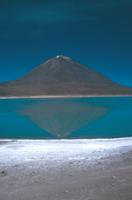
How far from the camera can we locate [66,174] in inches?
287

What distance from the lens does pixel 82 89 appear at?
607ft

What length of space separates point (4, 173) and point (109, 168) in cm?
192

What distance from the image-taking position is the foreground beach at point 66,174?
5754mm

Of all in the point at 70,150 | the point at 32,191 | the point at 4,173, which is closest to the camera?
the point at 32,191

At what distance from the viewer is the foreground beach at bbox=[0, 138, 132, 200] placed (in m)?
5.75

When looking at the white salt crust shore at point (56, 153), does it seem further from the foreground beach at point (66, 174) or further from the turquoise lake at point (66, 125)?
the turquoise lake at point (66, 125)

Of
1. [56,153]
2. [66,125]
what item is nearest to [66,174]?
[56,153]

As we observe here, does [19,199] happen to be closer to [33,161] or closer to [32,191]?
[32,191]

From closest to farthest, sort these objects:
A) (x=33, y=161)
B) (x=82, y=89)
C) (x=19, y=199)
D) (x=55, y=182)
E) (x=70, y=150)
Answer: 1. (x=19, y=199)
2. (x=55, y=182)
3. (x=33, y=161)
4. (x=70, y=150)
5. (x=82, y=89)

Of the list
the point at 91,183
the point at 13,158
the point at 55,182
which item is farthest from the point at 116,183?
the point at 13,158

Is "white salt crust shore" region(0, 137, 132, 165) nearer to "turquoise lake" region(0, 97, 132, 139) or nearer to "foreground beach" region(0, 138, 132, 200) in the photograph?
"foreground beach" region(0, 138, 132, 200)

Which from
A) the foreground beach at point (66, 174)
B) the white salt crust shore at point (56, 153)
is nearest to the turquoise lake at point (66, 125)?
the white salt crust shore at point (56, 153)

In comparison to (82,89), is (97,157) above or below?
below

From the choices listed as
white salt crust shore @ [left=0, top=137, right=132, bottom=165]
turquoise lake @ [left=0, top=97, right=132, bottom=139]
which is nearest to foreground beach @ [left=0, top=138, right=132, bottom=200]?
white salt crust shore @ [left=0, top=137, right=132, bottom=165]
